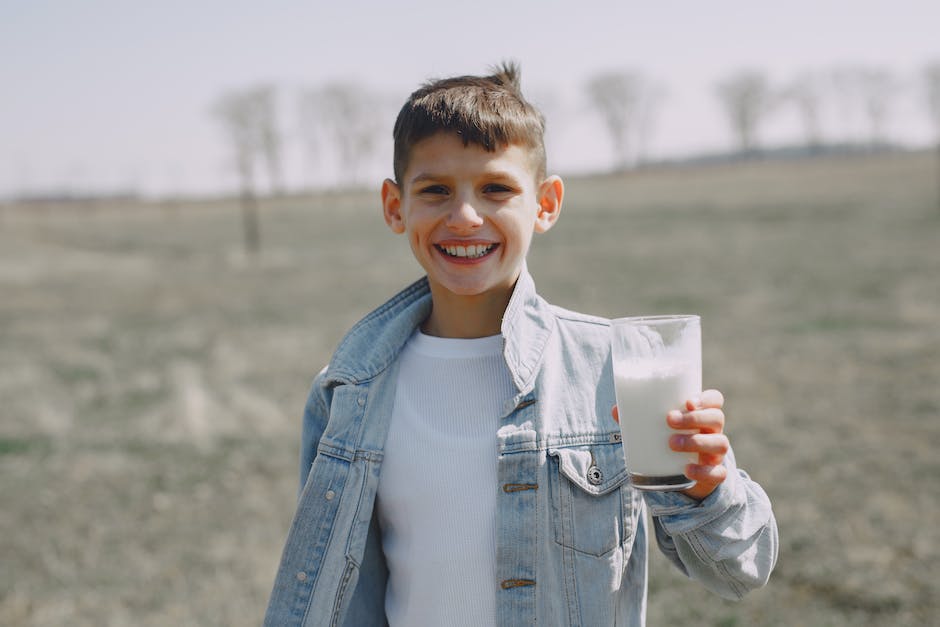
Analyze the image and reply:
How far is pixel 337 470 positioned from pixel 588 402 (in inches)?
21.4

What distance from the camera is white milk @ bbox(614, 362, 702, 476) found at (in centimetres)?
146

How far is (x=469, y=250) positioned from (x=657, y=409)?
536 mm

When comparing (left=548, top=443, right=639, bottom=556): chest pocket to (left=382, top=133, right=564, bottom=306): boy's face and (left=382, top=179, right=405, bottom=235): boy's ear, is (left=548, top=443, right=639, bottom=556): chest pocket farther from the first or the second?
(left=382, top=179, right=405, bottom=235): boy's ear

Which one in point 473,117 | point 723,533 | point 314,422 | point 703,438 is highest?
point 473,117

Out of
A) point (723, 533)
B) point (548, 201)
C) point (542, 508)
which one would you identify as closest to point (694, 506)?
point (723, 533)

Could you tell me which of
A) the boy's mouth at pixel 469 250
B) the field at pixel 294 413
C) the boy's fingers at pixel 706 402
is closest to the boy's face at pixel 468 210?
the boy's mouth at pixel 469 250

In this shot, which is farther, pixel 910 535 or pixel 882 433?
pixel 882 433

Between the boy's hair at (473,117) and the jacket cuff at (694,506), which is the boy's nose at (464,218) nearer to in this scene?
the boy's hair at (473,117)

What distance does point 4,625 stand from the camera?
420 centimetres

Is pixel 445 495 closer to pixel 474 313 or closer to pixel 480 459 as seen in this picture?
pixel 480 459

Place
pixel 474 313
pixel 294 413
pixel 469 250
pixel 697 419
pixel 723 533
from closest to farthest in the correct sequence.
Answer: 1. pixel 697 419
2. pixel 723 533
3. pixel 469 250
4. pixel 474 313
5. pixel 294 413

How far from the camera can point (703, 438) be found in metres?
1.43

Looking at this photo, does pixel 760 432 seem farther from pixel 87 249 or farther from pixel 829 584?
pixel 87 249

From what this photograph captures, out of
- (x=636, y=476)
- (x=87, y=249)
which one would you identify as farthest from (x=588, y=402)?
(x=87, y=249)
